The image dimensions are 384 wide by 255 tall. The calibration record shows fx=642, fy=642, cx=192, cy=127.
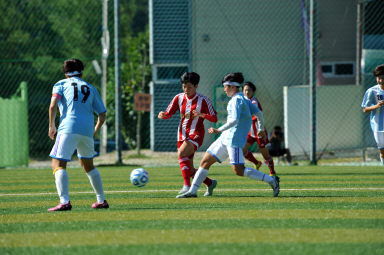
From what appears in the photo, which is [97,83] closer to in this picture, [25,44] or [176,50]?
[25,44]

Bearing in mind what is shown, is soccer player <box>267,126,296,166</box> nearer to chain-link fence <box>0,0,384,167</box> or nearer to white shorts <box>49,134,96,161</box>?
chain-link fence <box>0,0,384,167</box>

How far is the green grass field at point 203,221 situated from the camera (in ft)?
17.0

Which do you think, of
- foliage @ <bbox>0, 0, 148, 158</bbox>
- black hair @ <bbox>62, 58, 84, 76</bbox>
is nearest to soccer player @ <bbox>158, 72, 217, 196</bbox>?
black hair @ <bbox>62, 58, 84, 76</bbox>

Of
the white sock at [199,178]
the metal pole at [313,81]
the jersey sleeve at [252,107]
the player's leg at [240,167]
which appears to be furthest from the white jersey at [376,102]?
the metal pole at [313,81]

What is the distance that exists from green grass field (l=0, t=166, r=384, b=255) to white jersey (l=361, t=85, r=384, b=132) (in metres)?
1.01

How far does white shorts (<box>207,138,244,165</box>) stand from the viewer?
8695 mm

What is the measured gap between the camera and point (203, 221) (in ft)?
21.5

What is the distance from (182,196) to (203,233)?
330 cm

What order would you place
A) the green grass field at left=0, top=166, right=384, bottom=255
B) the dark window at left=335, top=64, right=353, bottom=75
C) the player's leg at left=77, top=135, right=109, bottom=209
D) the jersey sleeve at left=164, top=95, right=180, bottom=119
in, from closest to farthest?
1. the green grass field at left=0, top=166, right=384, bottom=255
2. the player's leg at left=77, top=135, right=109, bottom=209
3. the jersey sleeve at left=164, top=95, right=180, bottom=119
4. the dark window at left=335, top=64, right=353, bottom=75

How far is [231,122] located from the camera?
8.48m

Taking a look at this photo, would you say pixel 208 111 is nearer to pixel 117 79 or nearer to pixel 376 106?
pixel 376 106

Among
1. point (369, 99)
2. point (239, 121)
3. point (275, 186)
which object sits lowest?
point (275, 186)

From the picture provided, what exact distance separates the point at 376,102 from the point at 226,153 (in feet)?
11.1

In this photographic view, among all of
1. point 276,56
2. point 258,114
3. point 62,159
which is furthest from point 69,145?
point 276,56
